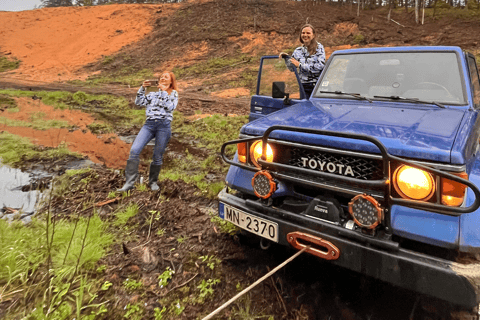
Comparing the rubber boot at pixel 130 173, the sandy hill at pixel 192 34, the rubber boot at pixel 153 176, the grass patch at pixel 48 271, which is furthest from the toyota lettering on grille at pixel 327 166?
the sandy hill at pixel 192 34

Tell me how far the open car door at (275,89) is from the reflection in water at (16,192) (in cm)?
342

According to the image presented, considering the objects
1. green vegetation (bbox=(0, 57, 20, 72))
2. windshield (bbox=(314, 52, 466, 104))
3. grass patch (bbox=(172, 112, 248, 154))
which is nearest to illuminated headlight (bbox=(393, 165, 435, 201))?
windshield (bbox=(314, 52, 466, 104))

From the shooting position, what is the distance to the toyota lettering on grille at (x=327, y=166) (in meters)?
1.97

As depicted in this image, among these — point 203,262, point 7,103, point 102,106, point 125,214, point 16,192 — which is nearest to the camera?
point 203,262

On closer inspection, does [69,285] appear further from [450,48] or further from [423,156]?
[450,48]

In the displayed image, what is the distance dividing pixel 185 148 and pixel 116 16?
41314 mm

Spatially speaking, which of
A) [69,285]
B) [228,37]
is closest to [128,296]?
[69,285]

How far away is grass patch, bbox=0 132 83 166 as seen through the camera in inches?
240

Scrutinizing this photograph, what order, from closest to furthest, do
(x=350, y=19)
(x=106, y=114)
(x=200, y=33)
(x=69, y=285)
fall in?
(x=69, y=285) → (x=106, y=114) → (x=350, y=19) → (x=200, y=33)

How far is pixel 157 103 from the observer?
4.38 metres

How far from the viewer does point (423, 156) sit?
5.58 ft

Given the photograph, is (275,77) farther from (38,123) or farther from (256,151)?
(38,123)

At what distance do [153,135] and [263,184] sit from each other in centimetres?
285

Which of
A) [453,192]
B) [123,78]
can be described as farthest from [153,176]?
[123,78]
